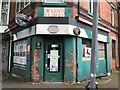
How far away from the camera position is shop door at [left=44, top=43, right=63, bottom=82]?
11.1 m

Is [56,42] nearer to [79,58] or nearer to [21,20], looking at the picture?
[79,58]

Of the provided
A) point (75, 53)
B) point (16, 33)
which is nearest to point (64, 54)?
point (75, 53)

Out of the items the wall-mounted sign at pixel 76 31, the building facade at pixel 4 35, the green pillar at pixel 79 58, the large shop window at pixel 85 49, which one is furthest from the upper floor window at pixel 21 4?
the large shop window at pixel 85 49

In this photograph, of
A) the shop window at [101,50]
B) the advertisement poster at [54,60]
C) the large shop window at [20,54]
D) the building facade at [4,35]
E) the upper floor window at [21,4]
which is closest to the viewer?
the advertisement poster at [54,60]

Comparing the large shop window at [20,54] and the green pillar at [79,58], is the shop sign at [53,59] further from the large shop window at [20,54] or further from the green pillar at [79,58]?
the large shop window at [20,54]

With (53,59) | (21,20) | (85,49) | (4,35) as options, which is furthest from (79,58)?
(4,35)

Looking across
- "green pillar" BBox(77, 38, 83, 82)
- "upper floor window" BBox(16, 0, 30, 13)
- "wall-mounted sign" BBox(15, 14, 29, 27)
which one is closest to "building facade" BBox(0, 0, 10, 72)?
"upper floor window" BBox(16, 0, 30, 13)

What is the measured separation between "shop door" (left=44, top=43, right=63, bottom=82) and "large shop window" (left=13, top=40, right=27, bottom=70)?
6.35ft

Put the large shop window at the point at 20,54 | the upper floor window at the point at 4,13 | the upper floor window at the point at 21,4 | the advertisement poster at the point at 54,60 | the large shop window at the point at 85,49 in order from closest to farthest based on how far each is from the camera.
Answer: the advertisement poster at the point at 54,60
the large shop window at the point at 85,49
the large shop window at the point at 20,54
the upper floor window at the point at 21,4
the upper floor window at the point at 4,13

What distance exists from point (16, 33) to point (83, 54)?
4875mm

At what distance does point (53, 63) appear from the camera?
11227mm

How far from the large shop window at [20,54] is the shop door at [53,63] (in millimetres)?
1936

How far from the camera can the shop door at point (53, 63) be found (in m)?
11.1

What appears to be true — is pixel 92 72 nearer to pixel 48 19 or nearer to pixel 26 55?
pixel 48 19
